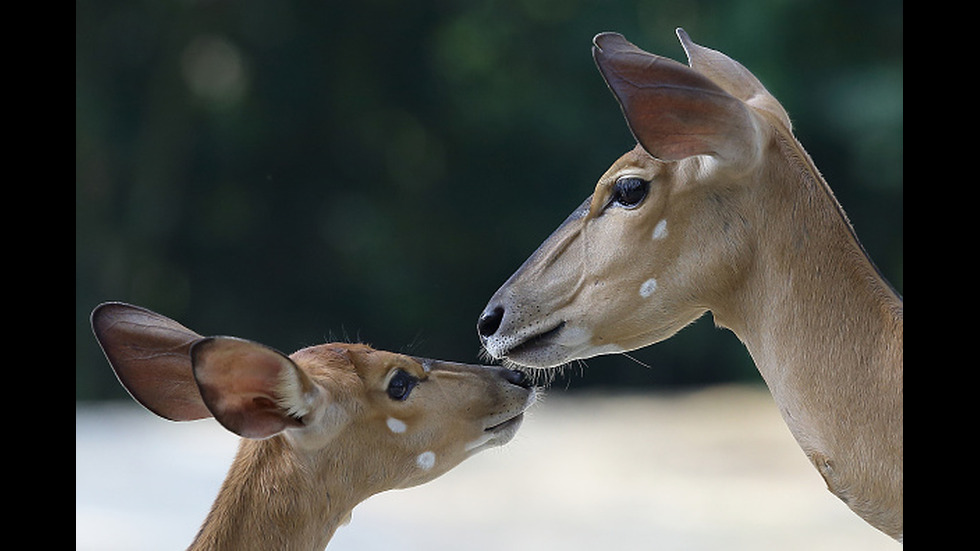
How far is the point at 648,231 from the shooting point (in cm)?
332

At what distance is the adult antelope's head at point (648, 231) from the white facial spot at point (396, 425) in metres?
0.33

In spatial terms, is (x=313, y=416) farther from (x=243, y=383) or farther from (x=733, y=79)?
(x=733, y=79)

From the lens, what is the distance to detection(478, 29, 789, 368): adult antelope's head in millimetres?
3004

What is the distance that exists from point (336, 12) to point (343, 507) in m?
9.62

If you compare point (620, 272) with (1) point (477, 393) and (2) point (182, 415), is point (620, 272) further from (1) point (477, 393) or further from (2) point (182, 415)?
(2) point (182, 415)

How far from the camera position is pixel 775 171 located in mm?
3238

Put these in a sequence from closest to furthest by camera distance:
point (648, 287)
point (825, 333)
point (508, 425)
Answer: point (825, 333) → point (648, 287) → point (508, 425)

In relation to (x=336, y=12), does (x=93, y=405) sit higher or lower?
lower

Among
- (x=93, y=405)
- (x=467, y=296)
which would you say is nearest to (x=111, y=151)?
(x=93, y=405)

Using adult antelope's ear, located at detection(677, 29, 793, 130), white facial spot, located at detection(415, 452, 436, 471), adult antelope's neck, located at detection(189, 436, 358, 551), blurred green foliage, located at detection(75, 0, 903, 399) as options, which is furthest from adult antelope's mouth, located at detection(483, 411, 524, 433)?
blurred green foliage, located at detection(75, 0, 903, 399)

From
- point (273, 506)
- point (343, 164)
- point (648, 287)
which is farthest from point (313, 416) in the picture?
point (343, 164)

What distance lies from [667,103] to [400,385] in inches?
48.1

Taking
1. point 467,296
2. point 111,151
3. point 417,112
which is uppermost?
point 111,151

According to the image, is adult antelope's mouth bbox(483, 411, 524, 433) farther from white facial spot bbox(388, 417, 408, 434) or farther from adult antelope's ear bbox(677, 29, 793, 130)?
adult antelope's ear bbox(677, 29, 793, 130)
